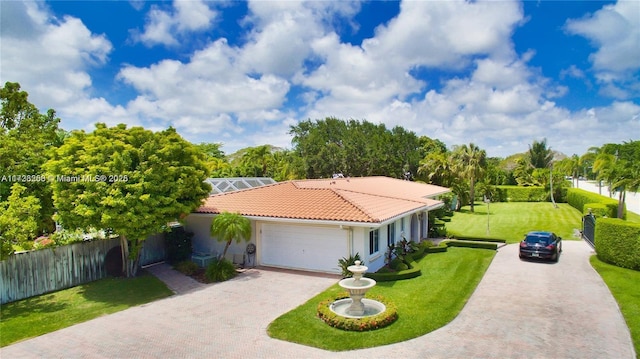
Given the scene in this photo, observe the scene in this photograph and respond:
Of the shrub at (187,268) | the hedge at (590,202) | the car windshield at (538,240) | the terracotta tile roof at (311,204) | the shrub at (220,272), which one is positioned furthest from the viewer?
the hedge at (590,202)

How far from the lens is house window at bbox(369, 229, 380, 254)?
19.3m

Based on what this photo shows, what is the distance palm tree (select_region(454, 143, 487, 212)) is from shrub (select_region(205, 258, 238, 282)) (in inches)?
1381

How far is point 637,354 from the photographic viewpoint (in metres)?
10.7

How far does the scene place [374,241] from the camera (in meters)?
19.7

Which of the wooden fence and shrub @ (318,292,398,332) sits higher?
the wooden fence

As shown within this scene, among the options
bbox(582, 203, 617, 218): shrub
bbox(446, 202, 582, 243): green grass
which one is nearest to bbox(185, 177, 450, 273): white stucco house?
bbox(446, 202, 582, 243): green grass

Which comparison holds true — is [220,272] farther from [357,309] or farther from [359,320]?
[359,320]

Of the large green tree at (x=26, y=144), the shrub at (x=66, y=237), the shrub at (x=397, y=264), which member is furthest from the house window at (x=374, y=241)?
the large green tree at (x=26, y=144)

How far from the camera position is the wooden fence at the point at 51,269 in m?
15.6

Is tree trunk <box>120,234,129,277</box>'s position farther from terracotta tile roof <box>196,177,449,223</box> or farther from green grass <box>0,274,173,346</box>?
terracotta tile roof <box>196,177,449,223</box>

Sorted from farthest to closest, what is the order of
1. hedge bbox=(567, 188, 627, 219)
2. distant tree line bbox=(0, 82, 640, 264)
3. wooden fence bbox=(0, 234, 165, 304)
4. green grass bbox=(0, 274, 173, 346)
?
hedge bbox=(567, 188, 627, 219), distant tree line bbox=(0, 82, 640, 264), wooden fence bbox=(0, 234, 165, 304), green grass bbox=(0, 274, 173, 346)

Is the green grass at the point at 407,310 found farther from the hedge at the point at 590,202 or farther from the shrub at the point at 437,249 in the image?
the hedge at the point at 590,202

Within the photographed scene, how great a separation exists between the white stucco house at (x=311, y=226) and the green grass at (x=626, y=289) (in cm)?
917

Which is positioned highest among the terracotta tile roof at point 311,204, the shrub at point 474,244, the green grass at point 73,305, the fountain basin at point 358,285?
the terracotta tile roof at point 311,204
